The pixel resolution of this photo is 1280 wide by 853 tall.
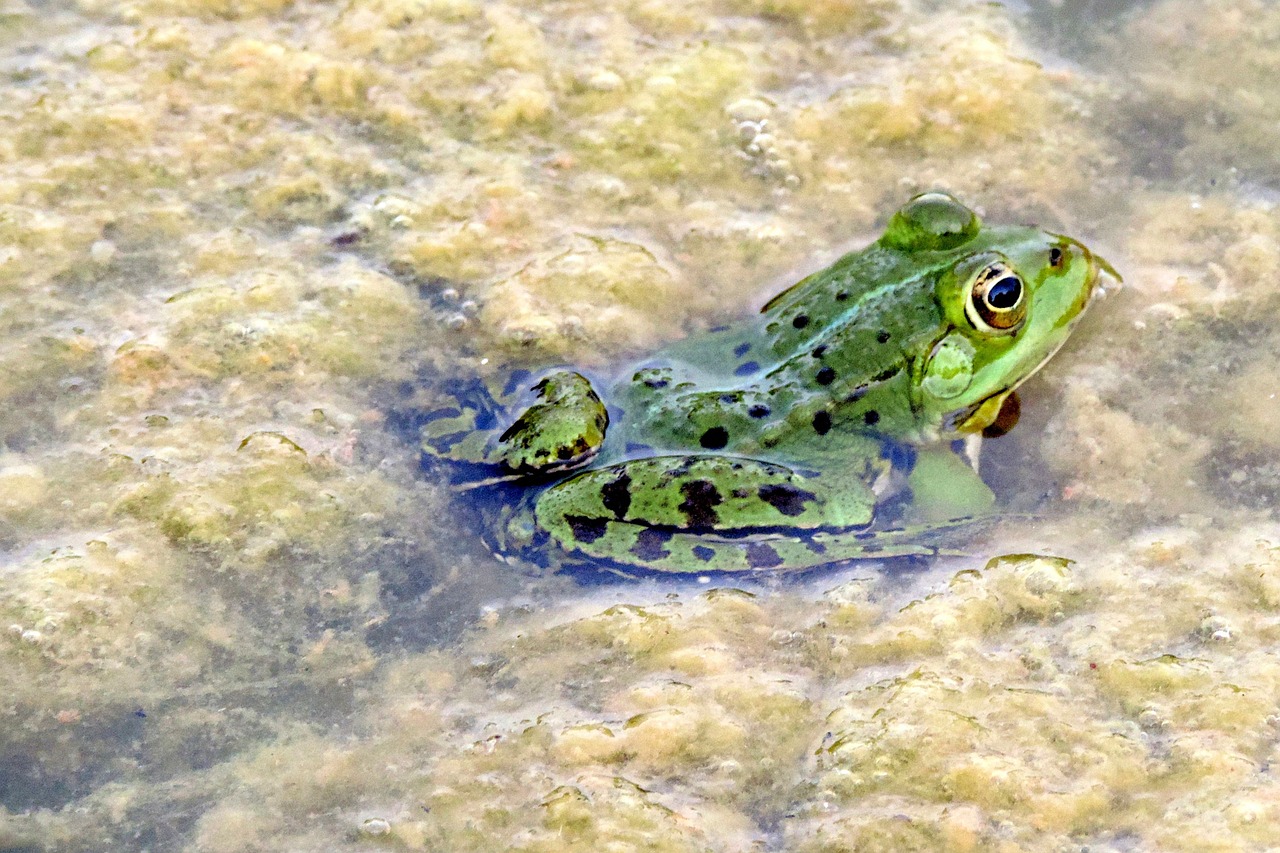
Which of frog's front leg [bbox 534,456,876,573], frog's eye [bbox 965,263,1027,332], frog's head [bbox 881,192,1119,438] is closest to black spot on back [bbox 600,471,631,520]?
Result: frog's front leg [bbox 534,456,876,573]

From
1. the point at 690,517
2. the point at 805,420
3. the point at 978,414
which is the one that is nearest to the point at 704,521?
the point at 690,517

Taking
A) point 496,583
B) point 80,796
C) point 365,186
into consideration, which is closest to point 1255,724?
point 496,583

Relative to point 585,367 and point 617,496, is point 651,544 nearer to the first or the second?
point 617,496

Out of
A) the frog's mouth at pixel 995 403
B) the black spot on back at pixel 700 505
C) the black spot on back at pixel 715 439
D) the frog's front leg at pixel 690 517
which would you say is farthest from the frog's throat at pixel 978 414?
the black spot on back at pixel 700 505

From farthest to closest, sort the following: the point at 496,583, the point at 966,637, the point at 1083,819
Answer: the point at 496,583 < the point at 966,637 < the point at 1083,819

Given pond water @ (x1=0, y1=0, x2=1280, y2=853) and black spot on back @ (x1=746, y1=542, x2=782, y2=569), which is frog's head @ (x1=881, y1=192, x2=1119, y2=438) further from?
black spot on back @ (x1=746, y1=542, x2=782, y2=569)

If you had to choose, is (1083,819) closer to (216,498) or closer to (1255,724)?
(1255,724)
